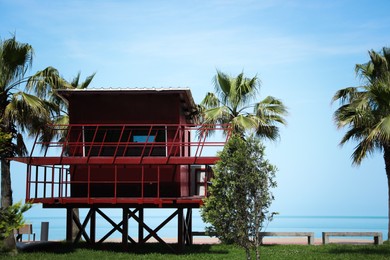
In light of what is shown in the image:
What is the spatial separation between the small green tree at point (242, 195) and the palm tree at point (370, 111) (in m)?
8.66

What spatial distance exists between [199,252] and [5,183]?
8097mm

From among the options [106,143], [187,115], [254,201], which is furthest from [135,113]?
[254,201]

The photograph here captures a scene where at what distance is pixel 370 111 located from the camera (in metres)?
29.7

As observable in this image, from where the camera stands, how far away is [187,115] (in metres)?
31.9

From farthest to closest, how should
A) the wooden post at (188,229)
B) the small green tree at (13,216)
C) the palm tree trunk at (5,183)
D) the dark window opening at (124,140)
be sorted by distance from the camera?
the wooden post at (188,229)
the dark window opening at (124,140)
the palm tree trunk at (5,183)
the small green tree at (13,216)

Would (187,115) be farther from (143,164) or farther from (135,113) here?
(143,164)

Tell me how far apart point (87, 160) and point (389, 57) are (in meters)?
15.7

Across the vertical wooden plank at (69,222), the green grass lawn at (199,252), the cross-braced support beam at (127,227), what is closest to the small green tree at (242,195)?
the green grass lawn at (199,252)

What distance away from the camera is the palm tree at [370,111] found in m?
27.1

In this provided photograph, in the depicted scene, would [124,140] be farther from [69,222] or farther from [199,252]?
[199,252]

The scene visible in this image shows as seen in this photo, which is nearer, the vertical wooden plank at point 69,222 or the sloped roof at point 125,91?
the sloped roof at point 125,91

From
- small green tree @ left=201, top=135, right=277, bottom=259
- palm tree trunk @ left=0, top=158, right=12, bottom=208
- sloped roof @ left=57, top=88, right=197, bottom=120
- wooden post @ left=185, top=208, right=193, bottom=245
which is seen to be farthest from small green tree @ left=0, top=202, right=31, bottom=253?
wooden post @ left=185, top=208, right=193, bottom=245

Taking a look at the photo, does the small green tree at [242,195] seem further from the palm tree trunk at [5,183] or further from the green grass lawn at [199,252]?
the palm tree trunk at [5,183]

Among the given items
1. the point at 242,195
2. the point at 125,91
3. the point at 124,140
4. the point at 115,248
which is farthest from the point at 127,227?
the point at 242,195
